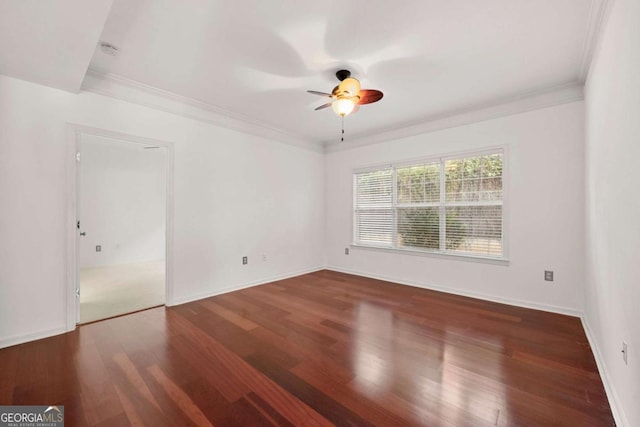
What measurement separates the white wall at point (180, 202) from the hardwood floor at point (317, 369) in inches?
21.3

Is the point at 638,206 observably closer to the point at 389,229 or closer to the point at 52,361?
the point at 389,229

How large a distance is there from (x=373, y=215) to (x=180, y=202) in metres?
3.16

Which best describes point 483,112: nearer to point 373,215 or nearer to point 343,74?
point 343,74

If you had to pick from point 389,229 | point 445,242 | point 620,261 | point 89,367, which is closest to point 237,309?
point 89,367

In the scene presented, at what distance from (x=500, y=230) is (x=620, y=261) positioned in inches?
84.6

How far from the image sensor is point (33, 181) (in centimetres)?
256

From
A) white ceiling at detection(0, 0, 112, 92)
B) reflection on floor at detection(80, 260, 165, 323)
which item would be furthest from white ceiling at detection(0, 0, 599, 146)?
reflection on floor at detection(80, 260, 165, 323)

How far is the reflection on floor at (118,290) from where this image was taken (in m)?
3.33

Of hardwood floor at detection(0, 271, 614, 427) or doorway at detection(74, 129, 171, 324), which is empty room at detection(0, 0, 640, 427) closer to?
hardwood floor at detection(0, 271, 614, 427)

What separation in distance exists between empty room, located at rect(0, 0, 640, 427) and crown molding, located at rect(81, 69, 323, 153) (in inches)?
0.9

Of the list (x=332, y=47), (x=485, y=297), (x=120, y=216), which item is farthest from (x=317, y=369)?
(x=120, y=216)

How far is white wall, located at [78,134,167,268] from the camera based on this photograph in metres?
5.96

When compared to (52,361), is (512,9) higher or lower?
higher

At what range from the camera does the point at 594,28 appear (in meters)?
2.11
